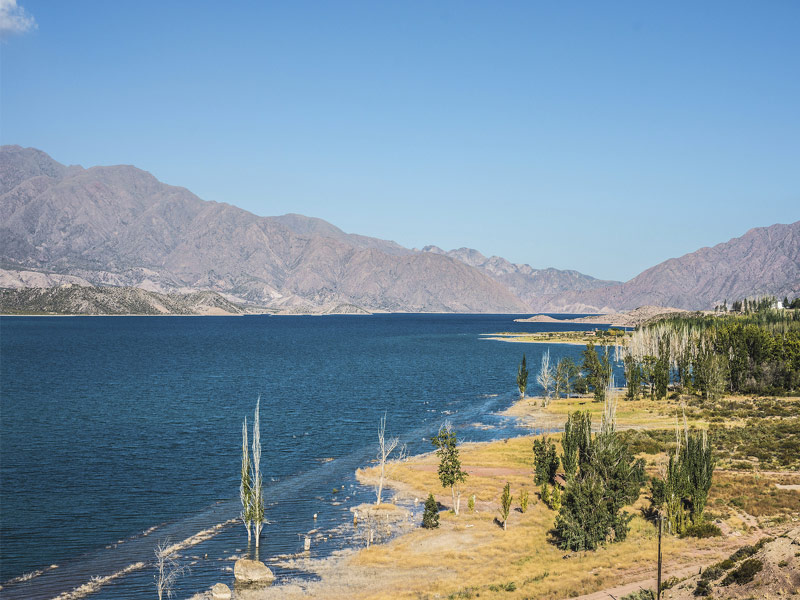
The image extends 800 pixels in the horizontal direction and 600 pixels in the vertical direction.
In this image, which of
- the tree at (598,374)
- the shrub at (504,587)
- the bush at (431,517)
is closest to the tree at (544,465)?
the bush at (431,517)

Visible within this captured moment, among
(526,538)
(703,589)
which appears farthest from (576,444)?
(703,589)

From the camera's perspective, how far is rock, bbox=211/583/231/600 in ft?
115

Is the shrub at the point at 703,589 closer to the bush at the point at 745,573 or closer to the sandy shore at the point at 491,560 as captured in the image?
the bush at the point at 745,573

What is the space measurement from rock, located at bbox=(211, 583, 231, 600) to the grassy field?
11.0 feet

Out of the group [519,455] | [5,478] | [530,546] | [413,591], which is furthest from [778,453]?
[5,478]

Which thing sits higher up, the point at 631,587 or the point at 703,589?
the point at 703,589

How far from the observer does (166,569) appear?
38.8 meters

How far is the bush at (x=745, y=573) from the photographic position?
30.0m

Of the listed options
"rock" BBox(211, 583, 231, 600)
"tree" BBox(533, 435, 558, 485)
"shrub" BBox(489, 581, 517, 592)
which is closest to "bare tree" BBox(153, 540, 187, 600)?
"rock" BBox(211, 583, 231, 600)

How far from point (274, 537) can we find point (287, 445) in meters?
28.2

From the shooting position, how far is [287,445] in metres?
73.2

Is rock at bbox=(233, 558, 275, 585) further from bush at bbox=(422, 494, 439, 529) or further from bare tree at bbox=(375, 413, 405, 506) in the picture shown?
bush at bbox=(422, 494, 439, 529)

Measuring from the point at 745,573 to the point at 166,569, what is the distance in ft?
104

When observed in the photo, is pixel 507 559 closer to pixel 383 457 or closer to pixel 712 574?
pixel 712 574
